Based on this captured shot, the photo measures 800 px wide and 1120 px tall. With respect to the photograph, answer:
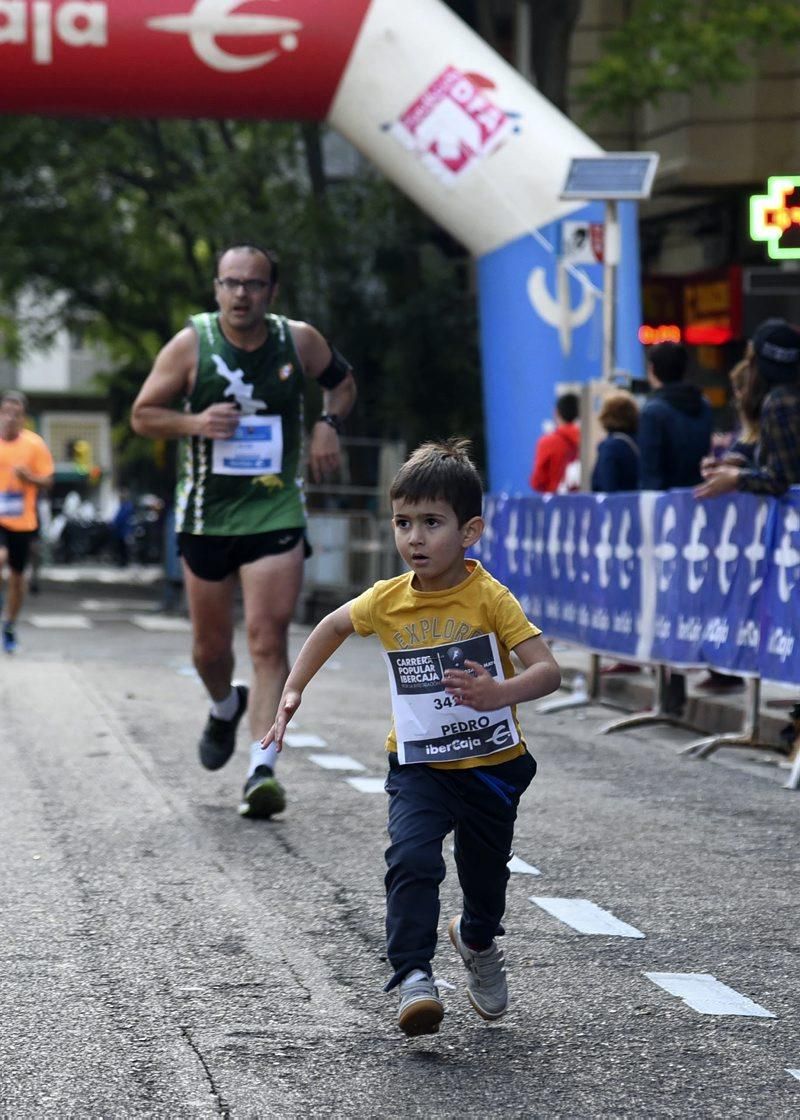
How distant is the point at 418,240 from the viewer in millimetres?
25391

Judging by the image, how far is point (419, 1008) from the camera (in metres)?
4.35

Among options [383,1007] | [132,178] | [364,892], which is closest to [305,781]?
[364,892]

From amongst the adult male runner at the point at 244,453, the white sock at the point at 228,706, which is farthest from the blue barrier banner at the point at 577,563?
the adult male runner at the point at 244,453

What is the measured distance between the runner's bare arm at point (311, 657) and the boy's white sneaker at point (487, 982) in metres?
0.62

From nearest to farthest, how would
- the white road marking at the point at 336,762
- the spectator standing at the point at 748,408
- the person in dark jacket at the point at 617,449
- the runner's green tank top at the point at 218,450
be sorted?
the runner's green tank top at the point at 218,450
the white road marking at the point at 336,762
the spectator standing at the point at 748,408
the person in dark jacket at the point at 617,449

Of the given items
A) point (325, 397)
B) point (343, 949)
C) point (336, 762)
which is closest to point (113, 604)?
point (336, 762)

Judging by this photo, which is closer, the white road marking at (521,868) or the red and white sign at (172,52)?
the white road marking at (521,868)

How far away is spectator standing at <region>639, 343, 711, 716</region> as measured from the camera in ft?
39.6

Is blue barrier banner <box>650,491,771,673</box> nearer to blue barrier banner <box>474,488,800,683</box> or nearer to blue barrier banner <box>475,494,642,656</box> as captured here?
blue barrier banner <box>474,488,800,683</box>

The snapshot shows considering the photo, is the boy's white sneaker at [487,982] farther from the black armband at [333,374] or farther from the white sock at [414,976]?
the black armband at [333,374]

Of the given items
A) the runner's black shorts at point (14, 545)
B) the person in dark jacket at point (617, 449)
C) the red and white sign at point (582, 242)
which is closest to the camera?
the person in dark jacket at point (617, 449)

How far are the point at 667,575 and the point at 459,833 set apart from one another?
672cm

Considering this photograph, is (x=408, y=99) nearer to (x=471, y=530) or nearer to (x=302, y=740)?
(x=302, y=740)

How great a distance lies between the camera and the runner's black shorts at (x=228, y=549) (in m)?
7.90
